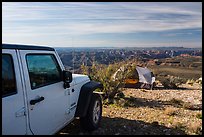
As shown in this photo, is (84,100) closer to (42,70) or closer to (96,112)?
(96,112)

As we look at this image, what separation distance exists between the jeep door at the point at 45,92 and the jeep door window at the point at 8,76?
0.77 ft

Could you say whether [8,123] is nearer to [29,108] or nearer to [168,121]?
[29,108]

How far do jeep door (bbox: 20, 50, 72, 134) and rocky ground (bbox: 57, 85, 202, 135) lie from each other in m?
1.17

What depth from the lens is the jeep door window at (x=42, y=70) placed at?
4355 mm

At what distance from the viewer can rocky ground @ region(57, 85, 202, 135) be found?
6504 millimetres

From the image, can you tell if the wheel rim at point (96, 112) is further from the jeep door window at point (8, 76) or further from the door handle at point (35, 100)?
the jeep door window at point (8, 76)

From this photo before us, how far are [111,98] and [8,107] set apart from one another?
6.23 meters

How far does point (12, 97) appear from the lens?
374 centimetres

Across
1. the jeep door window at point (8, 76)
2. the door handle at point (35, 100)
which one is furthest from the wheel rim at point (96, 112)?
the jeep door window at point (8, 76)

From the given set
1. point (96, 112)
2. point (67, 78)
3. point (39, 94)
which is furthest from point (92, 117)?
point (39, 94)

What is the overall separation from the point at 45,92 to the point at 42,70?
0.45 meters

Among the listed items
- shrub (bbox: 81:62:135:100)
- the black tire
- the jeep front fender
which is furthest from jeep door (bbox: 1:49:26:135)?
shrub (bbox: 81:62:135:100)

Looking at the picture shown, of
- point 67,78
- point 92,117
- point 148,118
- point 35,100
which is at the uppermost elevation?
point 67,78

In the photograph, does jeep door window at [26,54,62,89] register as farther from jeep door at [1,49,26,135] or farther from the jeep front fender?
the jeep front fender
